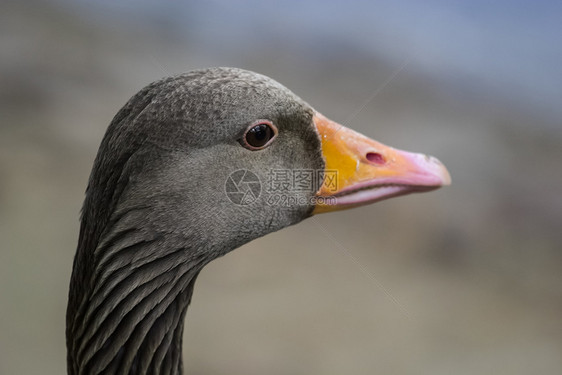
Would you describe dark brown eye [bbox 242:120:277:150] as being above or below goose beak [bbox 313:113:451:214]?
above

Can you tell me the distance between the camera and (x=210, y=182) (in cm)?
210

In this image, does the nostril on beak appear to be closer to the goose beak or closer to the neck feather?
the goose beak

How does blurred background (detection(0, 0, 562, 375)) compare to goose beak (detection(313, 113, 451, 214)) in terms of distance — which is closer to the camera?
goose beak (detection(313, 113, 451, 214))

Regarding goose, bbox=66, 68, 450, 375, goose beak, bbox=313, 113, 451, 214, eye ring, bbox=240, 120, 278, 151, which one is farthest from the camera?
goose beak, bbox=313, 113, 451, 214

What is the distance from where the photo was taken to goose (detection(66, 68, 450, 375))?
1996mm

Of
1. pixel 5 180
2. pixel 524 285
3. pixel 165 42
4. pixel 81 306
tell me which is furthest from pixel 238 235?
pixel 165 42

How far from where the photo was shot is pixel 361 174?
7.38 ft

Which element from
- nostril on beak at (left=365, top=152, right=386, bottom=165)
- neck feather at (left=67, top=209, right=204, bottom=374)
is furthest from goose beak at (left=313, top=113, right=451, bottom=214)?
neck feather at (left=67, top=209, right=204, bottom=374)

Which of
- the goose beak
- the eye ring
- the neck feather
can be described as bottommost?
the neck feather

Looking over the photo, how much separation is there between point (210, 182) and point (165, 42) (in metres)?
9.36

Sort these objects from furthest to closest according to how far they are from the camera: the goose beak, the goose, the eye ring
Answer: the goose beak
the eye ring
the goose

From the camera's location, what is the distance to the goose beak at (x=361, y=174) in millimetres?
2248

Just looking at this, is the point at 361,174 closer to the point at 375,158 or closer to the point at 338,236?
the point at 375,158

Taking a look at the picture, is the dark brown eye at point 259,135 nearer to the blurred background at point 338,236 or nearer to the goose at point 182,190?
the goose at point 182,190
